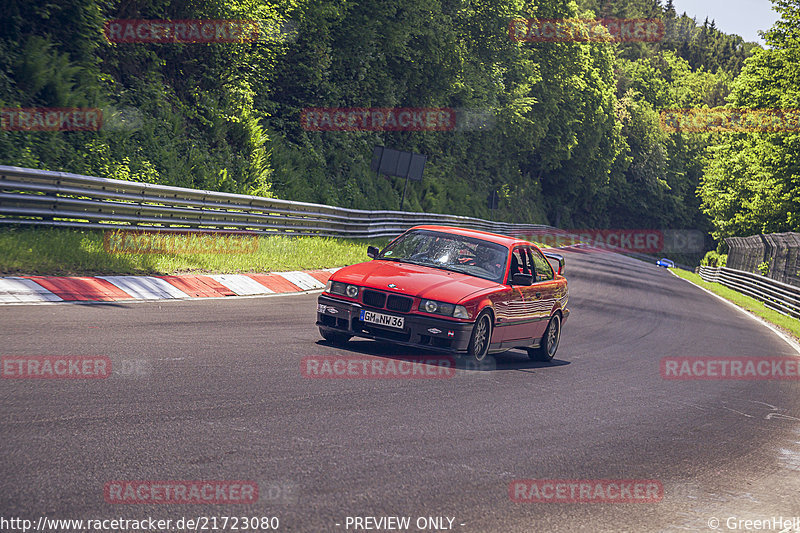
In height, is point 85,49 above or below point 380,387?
above

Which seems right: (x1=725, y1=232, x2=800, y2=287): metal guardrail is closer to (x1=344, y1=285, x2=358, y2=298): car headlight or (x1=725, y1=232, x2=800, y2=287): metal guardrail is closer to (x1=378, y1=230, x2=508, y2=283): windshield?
(x1=378, y1=230, x2=508, y2=283): windshield

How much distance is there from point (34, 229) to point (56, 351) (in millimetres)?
6662

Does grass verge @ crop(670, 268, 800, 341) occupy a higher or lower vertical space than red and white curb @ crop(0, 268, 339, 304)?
lower

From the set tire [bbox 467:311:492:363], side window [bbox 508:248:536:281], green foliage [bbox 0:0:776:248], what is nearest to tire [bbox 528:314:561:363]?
side window [bbox 508:248:536:281]

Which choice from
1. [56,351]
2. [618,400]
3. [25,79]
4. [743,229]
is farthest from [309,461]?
[743,229]

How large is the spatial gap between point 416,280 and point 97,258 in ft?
19.4

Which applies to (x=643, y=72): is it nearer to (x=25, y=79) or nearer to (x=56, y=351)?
(x=25, y=79)

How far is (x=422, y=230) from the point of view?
1106 centimetres

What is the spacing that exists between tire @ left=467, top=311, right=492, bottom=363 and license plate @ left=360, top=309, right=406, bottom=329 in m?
0.81

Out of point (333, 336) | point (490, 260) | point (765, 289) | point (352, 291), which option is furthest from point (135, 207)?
point (765, 289)

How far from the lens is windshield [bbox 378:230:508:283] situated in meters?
10.4

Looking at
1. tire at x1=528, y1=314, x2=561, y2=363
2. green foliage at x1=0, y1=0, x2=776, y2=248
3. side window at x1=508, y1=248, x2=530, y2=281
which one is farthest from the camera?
green foliage at x1=0, y1=0, x2=776, y2=248

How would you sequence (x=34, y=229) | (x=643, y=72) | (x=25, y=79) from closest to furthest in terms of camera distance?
(x=34, y=229)
(x=25, y=79)
(x=643, y=72)

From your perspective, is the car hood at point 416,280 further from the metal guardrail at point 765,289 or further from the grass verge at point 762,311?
the metal guardrail at point 765,289
